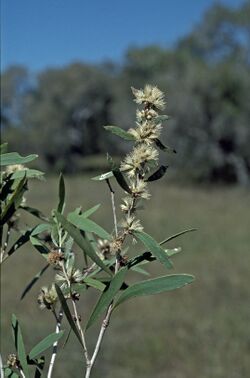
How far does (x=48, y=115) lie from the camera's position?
19312 mm

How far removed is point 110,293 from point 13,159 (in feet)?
0.37

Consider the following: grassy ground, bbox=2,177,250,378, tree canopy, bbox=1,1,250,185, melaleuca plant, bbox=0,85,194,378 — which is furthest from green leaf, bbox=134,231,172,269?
tree canopy, bbox=1,1,250,185

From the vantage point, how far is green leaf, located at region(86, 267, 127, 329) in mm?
364

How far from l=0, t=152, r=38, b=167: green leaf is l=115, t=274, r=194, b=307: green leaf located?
10cm

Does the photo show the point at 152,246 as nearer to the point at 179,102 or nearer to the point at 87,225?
the point at 87,225

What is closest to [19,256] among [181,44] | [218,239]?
[218,239]

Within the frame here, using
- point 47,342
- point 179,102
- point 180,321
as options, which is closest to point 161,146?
point 47,342

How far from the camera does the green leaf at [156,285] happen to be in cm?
36

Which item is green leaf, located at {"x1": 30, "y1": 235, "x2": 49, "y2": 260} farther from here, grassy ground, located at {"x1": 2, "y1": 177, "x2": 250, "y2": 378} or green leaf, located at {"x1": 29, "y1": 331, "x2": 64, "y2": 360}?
grassy ground, located at {"x1": 2, "y1": 177, "x2": 250, "y2": 378}

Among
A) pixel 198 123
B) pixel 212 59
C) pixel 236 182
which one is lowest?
pixel 236 182

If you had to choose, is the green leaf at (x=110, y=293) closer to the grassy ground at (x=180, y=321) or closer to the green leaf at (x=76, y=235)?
the green leaf at (x=76, y=235)

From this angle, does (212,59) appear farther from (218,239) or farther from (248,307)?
(248,307)

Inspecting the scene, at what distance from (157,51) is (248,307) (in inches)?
552

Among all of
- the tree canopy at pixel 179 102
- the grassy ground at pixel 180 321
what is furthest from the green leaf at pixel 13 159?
the tree canopy at pixel 179 102
